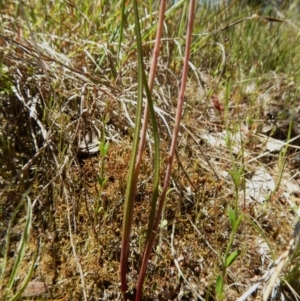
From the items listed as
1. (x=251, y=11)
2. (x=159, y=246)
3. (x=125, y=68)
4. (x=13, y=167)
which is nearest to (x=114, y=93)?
(x=125, y=68)

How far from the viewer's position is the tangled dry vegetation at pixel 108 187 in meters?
0.95

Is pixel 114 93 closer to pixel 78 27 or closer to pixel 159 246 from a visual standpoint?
pixel 78 27

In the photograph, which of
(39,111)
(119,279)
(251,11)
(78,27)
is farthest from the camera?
(251,11)

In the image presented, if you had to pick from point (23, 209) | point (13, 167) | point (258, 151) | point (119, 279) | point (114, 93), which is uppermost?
point (114, 93)

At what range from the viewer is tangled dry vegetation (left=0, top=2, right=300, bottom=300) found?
0.95m

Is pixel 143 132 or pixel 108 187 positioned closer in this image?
pixel 143 132

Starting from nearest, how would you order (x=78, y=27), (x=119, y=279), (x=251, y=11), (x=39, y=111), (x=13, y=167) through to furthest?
(x=119, y=279), (x=13, y=167), (x=39, y=111), (x=78, y=27), (x=251, y=11)

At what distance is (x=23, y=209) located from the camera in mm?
1014

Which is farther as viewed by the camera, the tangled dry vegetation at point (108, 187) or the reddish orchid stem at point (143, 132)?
the tangled dry vegetation at point (108, 187)

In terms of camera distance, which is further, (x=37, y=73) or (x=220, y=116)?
(x=220, y=116)

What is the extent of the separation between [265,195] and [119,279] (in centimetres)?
52

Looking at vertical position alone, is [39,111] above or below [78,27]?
below

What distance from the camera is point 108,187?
1.08 meters

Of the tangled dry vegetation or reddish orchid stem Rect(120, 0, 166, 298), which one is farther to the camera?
the tangled dry vegetation
